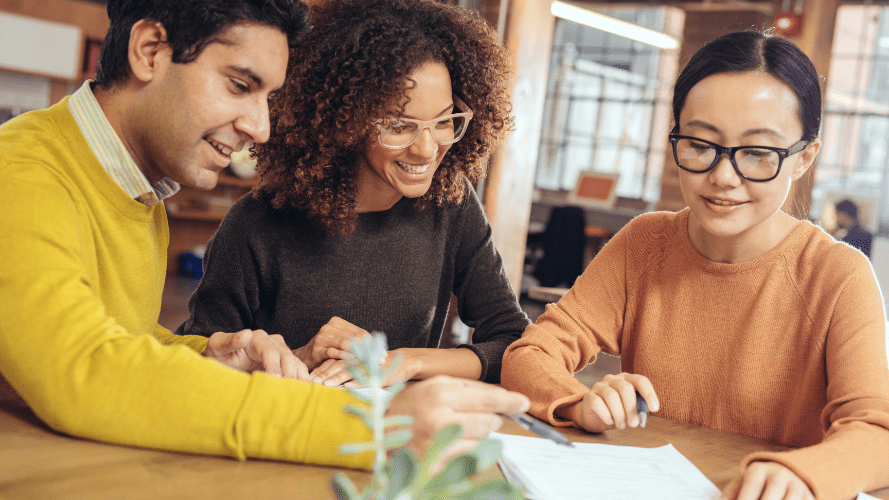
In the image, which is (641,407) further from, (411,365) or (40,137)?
(40,137)

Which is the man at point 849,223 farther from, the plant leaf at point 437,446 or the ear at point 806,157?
the plant leaf at point 437,446

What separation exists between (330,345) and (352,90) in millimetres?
523

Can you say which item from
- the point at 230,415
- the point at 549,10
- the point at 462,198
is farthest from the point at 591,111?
the point at 230,415

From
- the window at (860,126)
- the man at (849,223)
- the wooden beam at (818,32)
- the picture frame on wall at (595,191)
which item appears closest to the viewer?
the man at (849,223)

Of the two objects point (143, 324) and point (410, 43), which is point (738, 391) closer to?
point (410, 43)

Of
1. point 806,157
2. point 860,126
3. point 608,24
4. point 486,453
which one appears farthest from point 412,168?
point 860,126

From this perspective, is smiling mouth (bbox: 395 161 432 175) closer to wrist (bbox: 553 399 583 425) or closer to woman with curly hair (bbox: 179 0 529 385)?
woman with curly hair (bbox: 179 0 529 385)

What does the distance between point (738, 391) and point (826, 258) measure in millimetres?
281

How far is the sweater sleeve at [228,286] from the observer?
1.60 meters

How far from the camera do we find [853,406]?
112 centimetres

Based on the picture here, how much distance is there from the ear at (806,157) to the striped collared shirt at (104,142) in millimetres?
1073

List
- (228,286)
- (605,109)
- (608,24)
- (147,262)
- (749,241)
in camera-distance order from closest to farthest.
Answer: (147,262)
(749,241)
(228,286)
(608,24)
(605,109)

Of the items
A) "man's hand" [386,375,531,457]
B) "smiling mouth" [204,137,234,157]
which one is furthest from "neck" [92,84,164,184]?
"man's hand" [386,375,531,457]

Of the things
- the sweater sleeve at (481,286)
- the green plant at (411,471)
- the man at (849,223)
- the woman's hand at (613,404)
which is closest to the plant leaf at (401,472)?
the green plant at (411,471)
